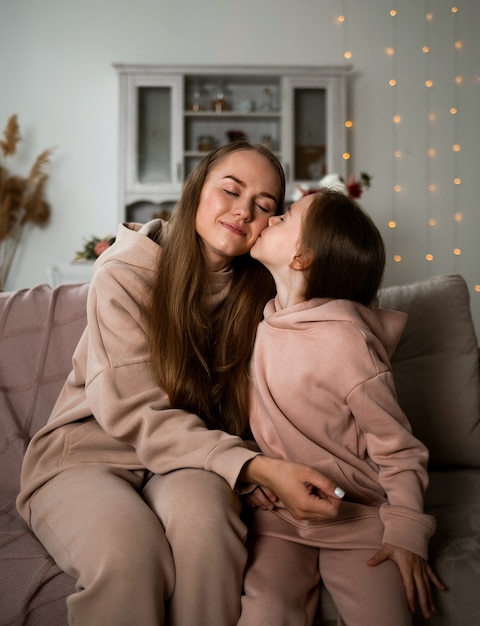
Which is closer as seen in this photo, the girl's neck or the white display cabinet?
the girl's neck

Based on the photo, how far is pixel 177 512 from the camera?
1088mm

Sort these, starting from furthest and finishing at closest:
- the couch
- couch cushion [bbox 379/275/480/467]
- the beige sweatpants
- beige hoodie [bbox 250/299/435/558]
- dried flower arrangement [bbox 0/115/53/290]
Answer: dried flower arrangement [bbox 0/115/53/290] < couch cushion [bbox 379/275/480/467] < the couch < beige hoodie [bbox 250/299/435/558] < the beige sweatpants

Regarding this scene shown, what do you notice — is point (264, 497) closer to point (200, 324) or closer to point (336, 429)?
point (336, 429)

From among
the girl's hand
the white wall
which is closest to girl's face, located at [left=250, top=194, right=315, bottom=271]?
the girl's hand

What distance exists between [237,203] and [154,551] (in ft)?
2.47

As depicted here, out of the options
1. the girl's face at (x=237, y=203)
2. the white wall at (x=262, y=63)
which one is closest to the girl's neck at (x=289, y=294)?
the girl's face at (x=237, y=203)

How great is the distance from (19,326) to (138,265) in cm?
41

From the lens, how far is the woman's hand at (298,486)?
108 centimetres

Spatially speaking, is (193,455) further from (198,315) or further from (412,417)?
(412,417)

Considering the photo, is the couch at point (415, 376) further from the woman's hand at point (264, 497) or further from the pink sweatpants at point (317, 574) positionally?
the woman's hand at point (264, 497)

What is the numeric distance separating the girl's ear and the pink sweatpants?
48 cm

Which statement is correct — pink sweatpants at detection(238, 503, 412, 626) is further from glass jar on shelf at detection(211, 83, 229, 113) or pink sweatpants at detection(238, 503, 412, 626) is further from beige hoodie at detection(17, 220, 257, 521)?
glass jar on shelf at detection(211, 83, 229, 113)

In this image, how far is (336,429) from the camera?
124 centimetres

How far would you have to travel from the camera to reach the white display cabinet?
14.7 ft
